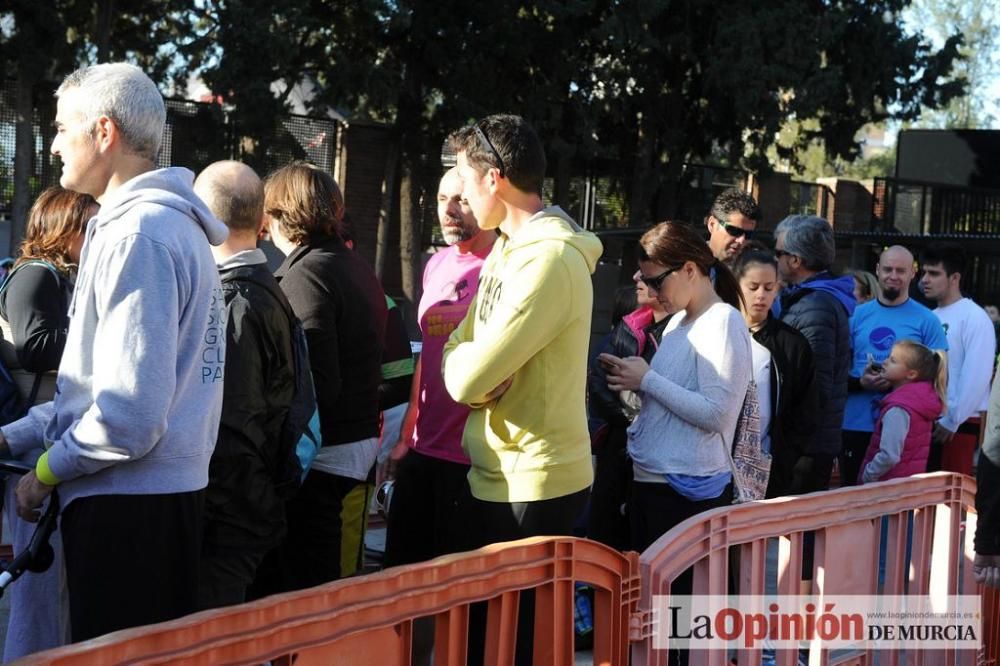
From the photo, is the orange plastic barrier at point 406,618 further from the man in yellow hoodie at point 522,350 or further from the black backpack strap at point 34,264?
the black backpack strap at point 34,264

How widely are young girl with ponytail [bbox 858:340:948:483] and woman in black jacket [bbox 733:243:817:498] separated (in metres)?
1.16

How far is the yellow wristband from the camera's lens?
8.95ft

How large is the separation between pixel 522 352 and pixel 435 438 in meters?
1.06

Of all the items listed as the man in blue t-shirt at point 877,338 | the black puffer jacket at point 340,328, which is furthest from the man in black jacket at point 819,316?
the black puffer jacket at point 340,328

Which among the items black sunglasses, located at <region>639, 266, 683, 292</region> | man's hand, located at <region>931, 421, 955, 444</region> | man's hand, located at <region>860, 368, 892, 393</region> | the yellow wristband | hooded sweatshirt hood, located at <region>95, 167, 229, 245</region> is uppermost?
hooded sweatshirt hood, located at <region>95, 167, 229, 245</region>


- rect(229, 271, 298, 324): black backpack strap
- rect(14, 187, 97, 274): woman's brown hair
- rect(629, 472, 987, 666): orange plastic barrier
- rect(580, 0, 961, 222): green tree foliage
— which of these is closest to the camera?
rect(629, 472, 987, 666): orange plastic barrier

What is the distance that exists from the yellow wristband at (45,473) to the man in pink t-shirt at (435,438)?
1.43 m

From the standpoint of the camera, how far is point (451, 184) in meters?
4.25

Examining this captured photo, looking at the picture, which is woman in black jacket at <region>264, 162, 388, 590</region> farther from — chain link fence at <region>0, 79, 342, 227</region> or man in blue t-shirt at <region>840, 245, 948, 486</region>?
chain link fence at <region>0, 79, 342, 227</region>

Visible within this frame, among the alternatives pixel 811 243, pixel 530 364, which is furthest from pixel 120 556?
pixel 811 243

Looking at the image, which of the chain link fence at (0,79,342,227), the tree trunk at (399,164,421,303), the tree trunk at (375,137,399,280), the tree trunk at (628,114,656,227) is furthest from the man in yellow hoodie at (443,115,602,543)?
the tree trunk at (628,114,656,227)

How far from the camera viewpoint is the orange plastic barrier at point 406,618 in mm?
1954

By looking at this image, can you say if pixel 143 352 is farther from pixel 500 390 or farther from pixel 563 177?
pixel 563 177

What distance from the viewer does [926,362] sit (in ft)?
20.0
